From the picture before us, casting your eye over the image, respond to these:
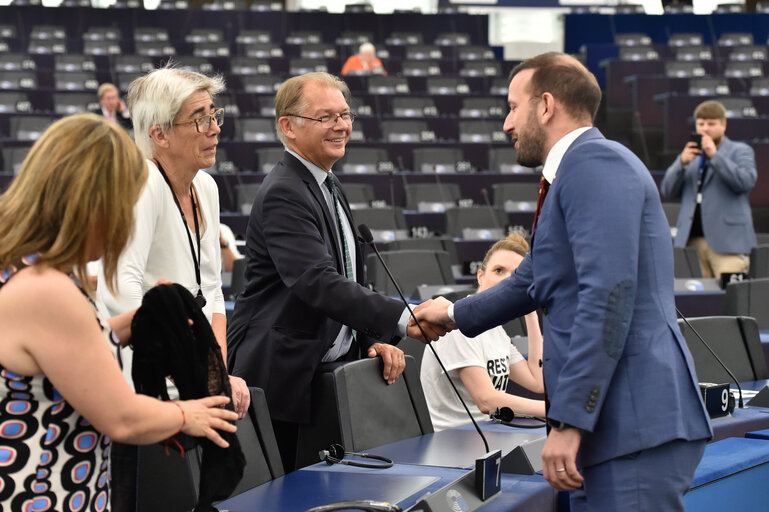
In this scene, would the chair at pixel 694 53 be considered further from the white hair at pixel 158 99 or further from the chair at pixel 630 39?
the white hair at pixel 158 99

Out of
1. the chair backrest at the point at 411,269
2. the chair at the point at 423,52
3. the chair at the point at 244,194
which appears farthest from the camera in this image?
the chair at the point at 423,52

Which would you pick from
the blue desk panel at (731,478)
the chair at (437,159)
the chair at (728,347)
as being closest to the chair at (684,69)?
the chair at (437,159)

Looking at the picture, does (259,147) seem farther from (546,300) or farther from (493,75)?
(546,300)

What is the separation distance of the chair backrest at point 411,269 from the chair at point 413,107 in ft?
17.4

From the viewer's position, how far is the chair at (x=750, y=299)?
424cm

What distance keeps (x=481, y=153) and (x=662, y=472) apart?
7.63 metres

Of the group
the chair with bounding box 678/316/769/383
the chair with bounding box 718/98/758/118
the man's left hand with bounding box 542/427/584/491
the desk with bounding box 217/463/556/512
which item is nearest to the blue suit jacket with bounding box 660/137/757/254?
the chair with bounding box 678/316/769/383

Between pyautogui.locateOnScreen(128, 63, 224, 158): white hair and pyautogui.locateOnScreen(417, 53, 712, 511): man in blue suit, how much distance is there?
0.93 metres

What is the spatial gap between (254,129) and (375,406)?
6959mm

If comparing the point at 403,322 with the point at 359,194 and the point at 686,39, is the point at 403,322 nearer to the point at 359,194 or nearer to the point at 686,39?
the point at 359,194

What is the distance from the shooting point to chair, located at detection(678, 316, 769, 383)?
11.0 ft

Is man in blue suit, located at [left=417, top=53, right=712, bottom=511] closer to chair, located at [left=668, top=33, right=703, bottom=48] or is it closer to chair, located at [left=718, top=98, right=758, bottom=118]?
chair, located at [left=718, top=98, right=758, bottom=118]

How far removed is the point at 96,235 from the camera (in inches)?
53.6

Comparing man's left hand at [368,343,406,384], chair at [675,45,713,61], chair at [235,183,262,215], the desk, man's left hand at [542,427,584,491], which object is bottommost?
chair at [235,183,262,215]
